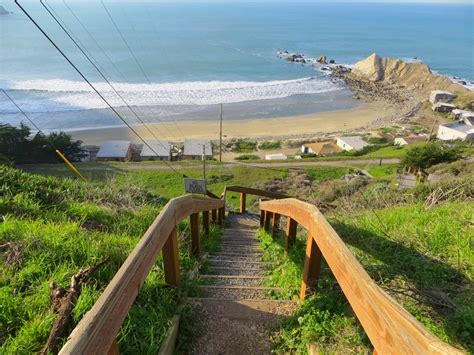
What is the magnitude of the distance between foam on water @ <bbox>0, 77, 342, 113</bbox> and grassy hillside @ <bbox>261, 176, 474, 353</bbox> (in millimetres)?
42893

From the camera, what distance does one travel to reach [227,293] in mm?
3699

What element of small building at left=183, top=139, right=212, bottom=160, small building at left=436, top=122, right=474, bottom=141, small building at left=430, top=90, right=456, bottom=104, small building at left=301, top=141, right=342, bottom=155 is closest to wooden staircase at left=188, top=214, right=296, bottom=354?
small building at left=183, top=139, right=212, bottom=160

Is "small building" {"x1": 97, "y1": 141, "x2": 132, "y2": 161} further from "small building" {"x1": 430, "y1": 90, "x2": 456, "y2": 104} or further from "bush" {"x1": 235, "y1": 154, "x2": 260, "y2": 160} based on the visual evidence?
"small building" {"x1": 430, "y1": 90, "x2": 456, "y2": 104}

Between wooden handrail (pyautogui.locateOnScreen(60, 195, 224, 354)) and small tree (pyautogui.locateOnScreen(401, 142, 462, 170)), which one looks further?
small tree (pyautogui.locateOnScreen(401, 142, 462, 170))

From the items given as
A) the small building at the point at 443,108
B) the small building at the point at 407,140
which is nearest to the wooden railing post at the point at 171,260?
the small building at the point at 407,140

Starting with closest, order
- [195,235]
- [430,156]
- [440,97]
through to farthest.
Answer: [195,235] < [430,156] < [440,97]

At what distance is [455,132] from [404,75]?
1194 inches

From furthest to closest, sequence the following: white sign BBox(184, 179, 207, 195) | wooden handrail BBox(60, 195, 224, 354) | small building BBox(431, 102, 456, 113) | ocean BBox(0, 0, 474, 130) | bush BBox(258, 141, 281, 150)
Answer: small building BBox(431, 102, 456, 113)
ocean BBox(0, 0, 474, 130)
bush BBox(258, 141, 281, 150)
white sign BBox(184, 179, 207, 195)
wooden handrail BBox(60, 195, 224, 354)

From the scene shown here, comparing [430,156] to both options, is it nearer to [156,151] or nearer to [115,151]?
[156,151]

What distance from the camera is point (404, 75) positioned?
65.4 metres

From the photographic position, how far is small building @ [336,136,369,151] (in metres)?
34.3

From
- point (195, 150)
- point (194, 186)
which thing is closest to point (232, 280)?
point (194, 186)

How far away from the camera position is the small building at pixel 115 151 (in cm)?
3058

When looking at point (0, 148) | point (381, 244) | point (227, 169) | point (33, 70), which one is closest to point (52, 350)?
point (381, 244)
